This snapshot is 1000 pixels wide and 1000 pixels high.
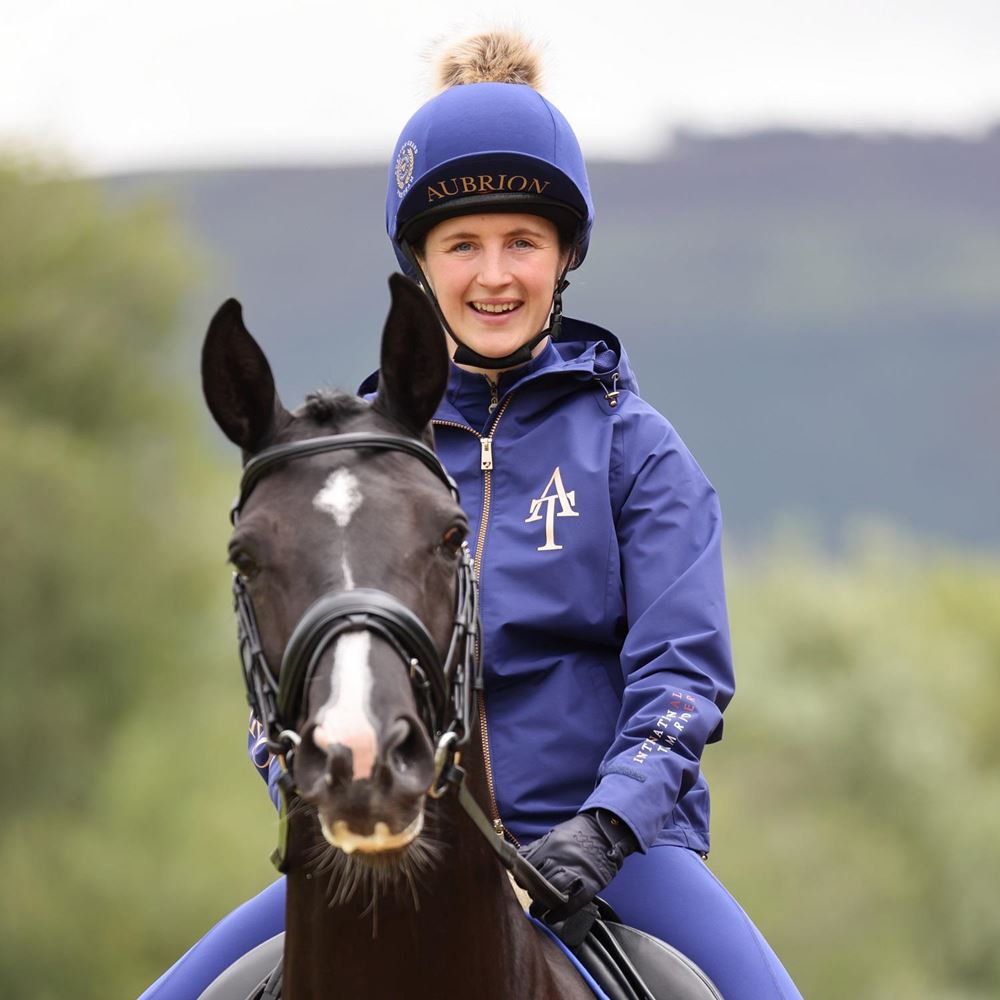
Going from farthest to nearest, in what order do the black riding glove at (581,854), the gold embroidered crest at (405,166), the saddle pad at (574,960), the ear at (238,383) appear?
the gold embroidered crest at (405,166)
the saddle pad at (574,960)
the black riding glove at (581,854)
the ear at (238,383)

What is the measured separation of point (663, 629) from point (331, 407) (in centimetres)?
111

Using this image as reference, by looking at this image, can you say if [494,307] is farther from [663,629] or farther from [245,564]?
[245,564]

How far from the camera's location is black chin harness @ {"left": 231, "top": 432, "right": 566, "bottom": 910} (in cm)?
338

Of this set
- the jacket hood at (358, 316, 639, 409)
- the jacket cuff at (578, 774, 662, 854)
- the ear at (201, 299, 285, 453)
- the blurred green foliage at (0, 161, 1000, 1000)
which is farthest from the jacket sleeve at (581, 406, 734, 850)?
the blurred green foliage at (0, 161, 1000, 1000)

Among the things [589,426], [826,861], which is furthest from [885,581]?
[589,426]

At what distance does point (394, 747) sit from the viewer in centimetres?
322

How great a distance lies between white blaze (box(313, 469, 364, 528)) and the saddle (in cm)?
124

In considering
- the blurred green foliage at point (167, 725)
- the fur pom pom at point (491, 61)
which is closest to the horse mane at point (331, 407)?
the fur pom pom at point (491, 61)

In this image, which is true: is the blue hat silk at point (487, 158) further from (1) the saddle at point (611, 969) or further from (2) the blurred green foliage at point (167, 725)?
(2) the blurred green foliage at point (167, 725)

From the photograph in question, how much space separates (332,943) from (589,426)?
167 cm

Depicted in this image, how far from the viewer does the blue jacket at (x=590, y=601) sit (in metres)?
4.33

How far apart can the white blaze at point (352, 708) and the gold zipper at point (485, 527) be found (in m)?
1.00

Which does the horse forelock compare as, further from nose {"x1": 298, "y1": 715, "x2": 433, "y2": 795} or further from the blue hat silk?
the blue hat silk

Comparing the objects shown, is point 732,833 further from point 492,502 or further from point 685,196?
point 685,196
